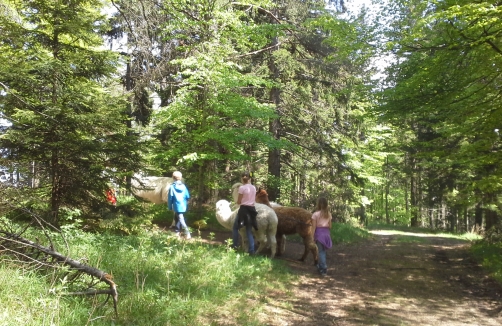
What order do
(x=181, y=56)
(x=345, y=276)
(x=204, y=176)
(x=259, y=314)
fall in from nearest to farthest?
(x=259, y=314) → (x=345, y=276) → (x=204, y=176) → (x=181, y=56)

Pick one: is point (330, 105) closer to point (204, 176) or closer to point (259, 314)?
point (204, 176)

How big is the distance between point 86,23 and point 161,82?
13.9 ft

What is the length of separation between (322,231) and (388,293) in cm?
194

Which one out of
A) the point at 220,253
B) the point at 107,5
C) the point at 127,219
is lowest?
the point at 220,253

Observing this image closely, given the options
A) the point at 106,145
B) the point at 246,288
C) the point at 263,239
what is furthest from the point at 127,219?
the point at 246,288

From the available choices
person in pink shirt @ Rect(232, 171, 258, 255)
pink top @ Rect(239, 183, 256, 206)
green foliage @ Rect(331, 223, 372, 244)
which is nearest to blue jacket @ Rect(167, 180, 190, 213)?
person in pink shirt @ Rect(232, 171, 258, 255)

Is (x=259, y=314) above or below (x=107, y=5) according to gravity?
below

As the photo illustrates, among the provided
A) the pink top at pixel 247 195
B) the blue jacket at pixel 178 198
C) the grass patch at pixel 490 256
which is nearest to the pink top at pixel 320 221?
the pink top at pixel 247 195

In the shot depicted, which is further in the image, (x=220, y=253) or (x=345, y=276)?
(x=345, y=276)

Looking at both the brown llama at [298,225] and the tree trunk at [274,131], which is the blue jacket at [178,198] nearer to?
the brown llama at [298,225]

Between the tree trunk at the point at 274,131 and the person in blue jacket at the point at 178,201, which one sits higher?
the tree trunk at the point at 274,131

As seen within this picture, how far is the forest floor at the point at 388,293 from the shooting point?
5594 mm

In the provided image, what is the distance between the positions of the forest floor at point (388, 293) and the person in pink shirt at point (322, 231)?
11.4 inches

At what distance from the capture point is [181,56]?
43.4ft
